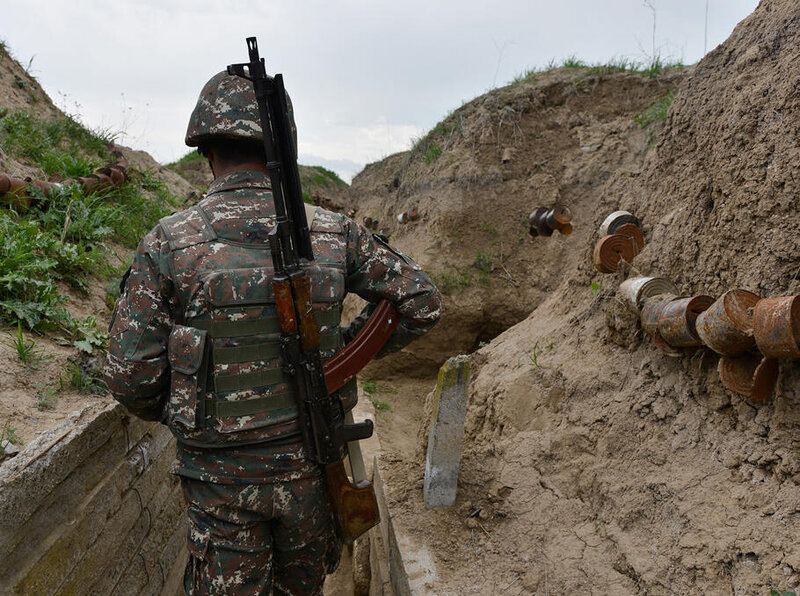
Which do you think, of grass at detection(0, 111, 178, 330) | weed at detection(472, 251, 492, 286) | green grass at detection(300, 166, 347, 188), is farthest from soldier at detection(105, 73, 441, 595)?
green grass at detection(300, 166, 347, 188)

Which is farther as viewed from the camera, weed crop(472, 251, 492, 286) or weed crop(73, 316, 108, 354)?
weed crop(472, 251, 492, 286)

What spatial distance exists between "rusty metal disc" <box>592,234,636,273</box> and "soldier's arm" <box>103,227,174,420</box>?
2332 millimetres

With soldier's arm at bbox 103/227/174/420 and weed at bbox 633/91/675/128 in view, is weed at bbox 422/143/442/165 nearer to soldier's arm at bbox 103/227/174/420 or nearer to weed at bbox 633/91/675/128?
weed at bbox 633/91/675/128

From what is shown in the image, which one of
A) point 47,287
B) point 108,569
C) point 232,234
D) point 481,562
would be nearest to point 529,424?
point 481,562

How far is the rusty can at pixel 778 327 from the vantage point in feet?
5.40

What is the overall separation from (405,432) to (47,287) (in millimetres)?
3751

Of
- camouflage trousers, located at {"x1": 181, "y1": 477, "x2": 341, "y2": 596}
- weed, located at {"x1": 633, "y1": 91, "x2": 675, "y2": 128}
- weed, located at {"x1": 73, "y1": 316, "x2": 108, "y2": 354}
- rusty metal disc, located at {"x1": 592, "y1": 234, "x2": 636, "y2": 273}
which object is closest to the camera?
camouflage trousers, located at {"x1": 181, "y1": 477, "x2": 341, "y2": 596}

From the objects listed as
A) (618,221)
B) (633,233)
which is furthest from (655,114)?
(633,233)

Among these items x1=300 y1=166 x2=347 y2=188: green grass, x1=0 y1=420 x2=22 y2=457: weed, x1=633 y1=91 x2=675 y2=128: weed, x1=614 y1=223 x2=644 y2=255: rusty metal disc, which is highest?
x1=300 y1=166 x2=347 y2=188: green grass

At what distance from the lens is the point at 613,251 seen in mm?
3045

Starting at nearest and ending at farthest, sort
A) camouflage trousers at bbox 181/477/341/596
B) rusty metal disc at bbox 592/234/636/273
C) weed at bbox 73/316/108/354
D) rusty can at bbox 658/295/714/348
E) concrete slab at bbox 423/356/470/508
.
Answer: camouflage trousers at bbox 181/477/341/596 → rusty can at bbox 658/295/714/348 → concrete slab at bbox 423/356/470/508 → weed at bbox 73/316/108/354 → rusty metal disc at bbox 592/234/636/273

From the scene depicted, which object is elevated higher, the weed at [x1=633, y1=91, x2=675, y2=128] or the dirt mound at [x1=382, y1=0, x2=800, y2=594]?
the weed at [x1=633, y1=91, x2=675, y2=128]

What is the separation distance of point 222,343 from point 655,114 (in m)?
6.17

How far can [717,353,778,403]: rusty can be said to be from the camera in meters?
1.87
